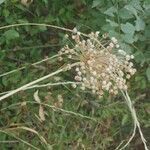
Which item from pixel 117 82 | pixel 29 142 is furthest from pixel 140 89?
pixel 117 82

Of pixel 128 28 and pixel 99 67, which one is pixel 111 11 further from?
pixel 99 67

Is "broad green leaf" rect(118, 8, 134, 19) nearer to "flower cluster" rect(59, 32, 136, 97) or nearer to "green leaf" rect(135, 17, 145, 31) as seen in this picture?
"green leaf" rect(135, 17, 145, 31)

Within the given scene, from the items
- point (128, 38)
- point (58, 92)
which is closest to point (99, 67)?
point (128, 38)

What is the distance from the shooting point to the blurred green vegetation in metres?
1.79

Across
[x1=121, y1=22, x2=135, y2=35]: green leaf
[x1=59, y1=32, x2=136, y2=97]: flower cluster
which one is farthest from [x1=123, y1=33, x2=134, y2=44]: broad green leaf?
[x1=59, y1=32, x2=136, y2=97]: flower cluster

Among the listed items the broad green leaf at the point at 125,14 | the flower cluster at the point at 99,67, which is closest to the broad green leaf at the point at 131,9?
the broad green leaf at the point at 125,14

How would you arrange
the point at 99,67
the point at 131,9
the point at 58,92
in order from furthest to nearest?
the point at 58,92 → the point at 131,9 → the point at 99,67

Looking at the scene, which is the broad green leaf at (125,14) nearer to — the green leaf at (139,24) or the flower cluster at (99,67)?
the green leaf at (139,24)

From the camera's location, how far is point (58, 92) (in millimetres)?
1880

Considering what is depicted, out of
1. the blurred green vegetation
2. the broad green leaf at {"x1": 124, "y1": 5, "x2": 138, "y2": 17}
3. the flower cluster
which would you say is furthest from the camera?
the blurred green vegetation

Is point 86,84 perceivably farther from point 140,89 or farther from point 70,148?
point 140,89

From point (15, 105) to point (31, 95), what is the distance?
0.07 meters

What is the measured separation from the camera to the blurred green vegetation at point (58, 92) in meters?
1.79

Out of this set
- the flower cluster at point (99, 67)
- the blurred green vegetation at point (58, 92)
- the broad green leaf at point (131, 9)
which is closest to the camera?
the flower cluster at point (99, 67)
